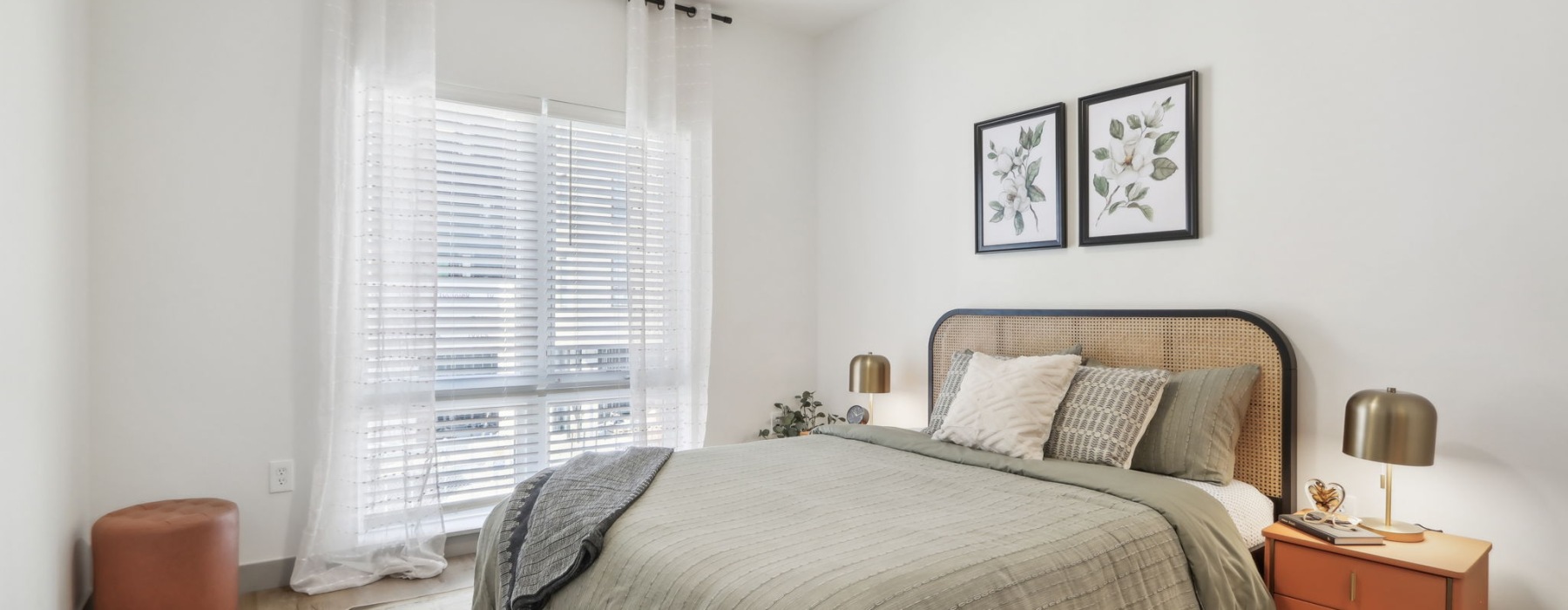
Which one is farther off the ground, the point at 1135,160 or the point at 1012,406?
the point at 1135,160

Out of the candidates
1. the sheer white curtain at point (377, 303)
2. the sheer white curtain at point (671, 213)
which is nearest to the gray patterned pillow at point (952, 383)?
the sheer white curtain at point (671, 213)

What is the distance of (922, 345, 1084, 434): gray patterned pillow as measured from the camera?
2.97 meters

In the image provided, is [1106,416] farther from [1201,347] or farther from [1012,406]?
[1201,347]

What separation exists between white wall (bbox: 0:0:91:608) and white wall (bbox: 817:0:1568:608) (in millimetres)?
3160

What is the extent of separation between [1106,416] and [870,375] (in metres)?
1.34

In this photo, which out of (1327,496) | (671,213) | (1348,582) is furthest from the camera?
(671,213)

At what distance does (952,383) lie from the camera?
3117mm

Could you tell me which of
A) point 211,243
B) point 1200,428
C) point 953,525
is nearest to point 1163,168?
point 1200,428

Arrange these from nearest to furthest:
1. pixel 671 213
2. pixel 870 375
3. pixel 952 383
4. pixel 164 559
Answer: pixel 164 559
pixel 952 383
pixel 870 375
pixel 671 213

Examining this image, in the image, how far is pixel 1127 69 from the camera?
2.91 meters

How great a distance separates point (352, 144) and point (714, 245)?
169cm

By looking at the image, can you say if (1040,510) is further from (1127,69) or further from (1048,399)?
(1127,69)

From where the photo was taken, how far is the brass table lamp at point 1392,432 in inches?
77.4

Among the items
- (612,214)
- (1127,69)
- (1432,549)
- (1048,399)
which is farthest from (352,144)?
(1432,549)
